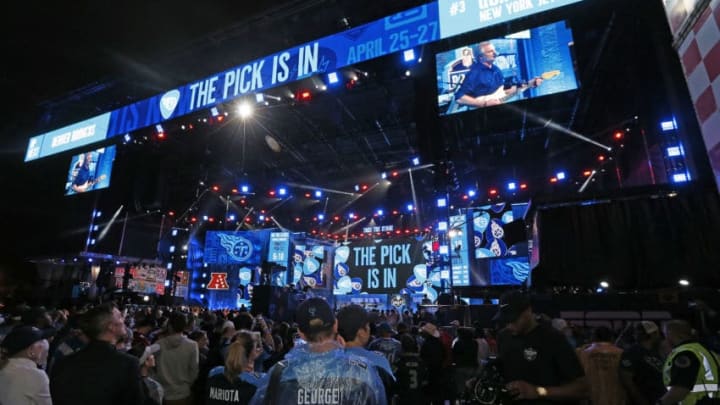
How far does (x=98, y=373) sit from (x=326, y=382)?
59.3 inches

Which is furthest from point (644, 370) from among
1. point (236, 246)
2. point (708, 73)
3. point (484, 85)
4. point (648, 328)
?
point (236, 246)

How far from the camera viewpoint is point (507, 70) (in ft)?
28.1

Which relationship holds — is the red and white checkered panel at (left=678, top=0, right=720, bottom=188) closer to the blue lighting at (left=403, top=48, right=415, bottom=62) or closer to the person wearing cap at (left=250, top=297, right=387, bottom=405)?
the person wearing cap at (left=250, top=297, right=387, bottom=405)

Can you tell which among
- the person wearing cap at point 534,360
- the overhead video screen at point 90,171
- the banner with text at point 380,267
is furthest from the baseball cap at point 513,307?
the banner with text at point 380,267

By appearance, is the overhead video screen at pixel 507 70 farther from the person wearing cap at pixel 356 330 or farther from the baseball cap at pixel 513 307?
→ the person wearing cap at pixel 356 330

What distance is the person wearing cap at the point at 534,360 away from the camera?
231cm

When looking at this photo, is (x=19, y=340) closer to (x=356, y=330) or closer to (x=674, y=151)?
(x=356, y=330)

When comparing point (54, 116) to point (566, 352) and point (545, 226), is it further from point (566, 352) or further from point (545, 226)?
point (566, 352)

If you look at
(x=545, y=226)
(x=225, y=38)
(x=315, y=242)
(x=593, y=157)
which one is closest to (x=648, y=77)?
(x=593, y=157)

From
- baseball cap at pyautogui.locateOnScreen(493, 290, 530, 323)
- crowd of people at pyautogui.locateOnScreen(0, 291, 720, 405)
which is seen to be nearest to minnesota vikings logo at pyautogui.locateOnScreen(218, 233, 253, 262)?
crowd of people at pyautogui.locateOnScreen(0, 291, 720, 405)

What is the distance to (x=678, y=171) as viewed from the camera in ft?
30.8

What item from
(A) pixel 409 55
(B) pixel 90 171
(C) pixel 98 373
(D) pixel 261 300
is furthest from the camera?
(B) pixel 90 171

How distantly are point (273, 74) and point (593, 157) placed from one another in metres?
11.9

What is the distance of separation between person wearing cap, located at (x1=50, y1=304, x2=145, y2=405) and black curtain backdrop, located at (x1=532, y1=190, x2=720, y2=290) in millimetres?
6654
